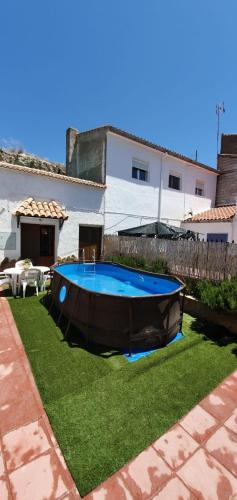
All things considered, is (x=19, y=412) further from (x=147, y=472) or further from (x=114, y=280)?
(x=114, y=280)

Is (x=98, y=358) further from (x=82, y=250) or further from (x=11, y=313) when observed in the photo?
(x=82, y=250)

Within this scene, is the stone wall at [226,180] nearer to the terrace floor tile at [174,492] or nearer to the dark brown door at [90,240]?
the dark brown door at [90,240]

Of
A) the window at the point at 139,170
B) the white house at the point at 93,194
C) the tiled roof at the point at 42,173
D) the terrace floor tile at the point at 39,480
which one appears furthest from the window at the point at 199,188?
the terrace floor tile at the point at 39,480

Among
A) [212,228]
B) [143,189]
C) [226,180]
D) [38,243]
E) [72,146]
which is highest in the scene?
[72,146]

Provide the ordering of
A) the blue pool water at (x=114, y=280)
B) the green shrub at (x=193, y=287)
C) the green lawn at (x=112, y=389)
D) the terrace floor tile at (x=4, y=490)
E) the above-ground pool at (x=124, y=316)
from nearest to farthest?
the terrace floor tile at (x=4, y=490) < the green lawn at (x=112, y=389) < the above-ground pool at (x=124, y=316) < the green shrub at (x=193, y=287) < the blue pool water at (x=114, y=280)

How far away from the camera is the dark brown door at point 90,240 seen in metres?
15.2

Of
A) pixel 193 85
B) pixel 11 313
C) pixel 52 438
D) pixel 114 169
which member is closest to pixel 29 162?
pixel 114 169

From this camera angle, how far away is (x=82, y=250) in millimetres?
15234

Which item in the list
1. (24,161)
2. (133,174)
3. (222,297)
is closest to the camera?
(222,297)

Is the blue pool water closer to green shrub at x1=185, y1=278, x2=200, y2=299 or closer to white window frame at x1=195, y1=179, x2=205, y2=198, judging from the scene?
green shrub at x1=185, y1=278, x2=200, y2=299

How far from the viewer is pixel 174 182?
1992 cm

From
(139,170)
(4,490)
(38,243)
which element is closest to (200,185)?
(139,170)

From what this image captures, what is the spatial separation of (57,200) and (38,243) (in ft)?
9.14

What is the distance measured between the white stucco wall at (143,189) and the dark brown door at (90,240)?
0.77m
